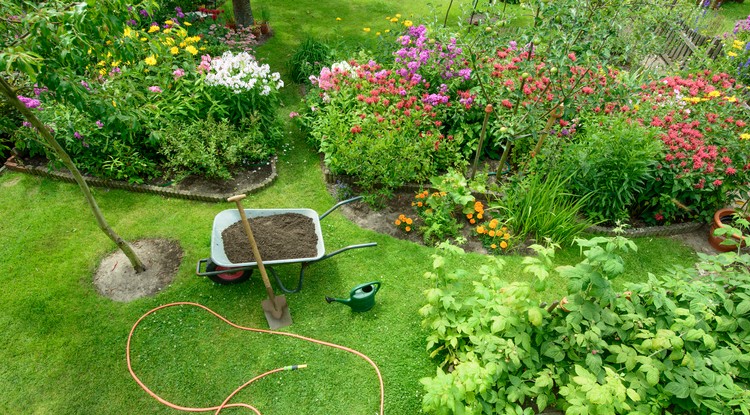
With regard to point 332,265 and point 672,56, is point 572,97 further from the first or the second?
point 672,56

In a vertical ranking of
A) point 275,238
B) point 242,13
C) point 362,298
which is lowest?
point 362,298

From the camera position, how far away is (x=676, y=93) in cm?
508

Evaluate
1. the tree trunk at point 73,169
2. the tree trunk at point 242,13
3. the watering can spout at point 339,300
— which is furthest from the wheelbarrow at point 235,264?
the tree trunk at point 242,13

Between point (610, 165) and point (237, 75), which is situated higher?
point (237, 75)

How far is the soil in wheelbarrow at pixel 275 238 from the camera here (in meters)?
3.68

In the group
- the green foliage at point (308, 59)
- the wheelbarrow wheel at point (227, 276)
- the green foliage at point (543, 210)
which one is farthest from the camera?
the green foliage at point (308, 59)

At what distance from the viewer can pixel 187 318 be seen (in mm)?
3643

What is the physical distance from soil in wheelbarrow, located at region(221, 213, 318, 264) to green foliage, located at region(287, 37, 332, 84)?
3207 millimetres

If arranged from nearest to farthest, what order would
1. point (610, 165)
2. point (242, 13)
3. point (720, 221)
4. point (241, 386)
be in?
point (241, 386)
point (610, 165)
point (720, 221)
point (242, 13)

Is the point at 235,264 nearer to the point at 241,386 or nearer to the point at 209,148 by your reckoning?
the point at 241,386

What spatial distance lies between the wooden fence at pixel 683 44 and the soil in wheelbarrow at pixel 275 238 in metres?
6.93

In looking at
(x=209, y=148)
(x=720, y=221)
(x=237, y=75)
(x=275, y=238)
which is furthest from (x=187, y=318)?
(x=720, y=221)

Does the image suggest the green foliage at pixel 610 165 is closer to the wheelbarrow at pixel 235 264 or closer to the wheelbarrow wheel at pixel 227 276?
the wheelbarrow at pixel 235 264

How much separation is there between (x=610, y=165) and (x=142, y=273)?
15.7 ft
